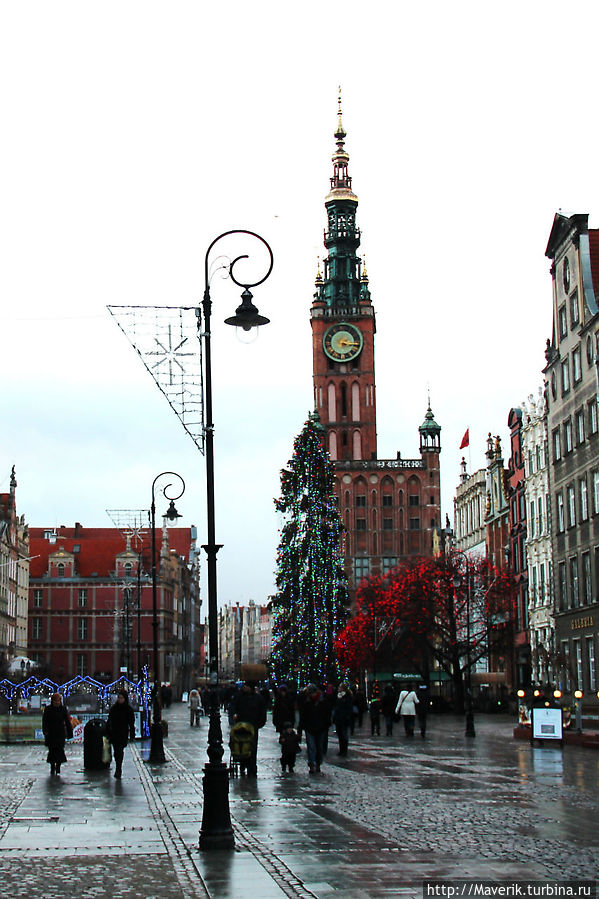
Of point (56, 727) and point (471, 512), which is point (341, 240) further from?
point (56, 727)

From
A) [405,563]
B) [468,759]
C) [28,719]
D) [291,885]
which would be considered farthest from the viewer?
[405,563]

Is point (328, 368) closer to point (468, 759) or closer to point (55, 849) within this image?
point (468, 759)

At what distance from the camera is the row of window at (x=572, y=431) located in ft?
151

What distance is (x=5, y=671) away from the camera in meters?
66.4

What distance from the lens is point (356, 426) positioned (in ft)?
379

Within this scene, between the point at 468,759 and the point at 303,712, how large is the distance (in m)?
6.02

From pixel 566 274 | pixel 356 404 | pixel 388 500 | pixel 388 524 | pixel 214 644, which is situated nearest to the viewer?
pixel 214 644

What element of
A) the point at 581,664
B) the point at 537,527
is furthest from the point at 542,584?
the point at 581,664

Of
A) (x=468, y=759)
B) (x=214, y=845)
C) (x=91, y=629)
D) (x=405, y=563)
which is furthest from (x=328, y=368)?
(x=214, y=845)

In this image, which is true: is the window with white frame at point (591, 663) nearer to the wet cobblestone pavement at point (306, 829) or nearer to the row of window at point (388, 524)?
the wet cobblestone pavement at point (306, 829)

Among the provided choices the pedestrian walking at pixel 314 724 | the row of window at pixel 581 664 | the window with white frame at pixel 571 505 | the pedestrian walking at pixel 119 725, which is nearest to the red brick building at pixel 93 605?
the row of window at pixel 581 664

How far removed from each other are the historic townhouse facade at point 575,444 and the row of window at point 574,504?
38 millimetres

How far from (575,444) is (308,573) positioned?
17.5 m

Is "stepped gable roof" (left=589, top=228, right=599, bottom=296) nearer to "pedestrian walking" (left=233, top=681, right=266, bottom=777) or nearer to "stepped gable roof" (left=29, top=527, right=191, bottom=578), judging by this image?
"pedestrian walking" (left=233, top=681, right=266, bottom=777)
